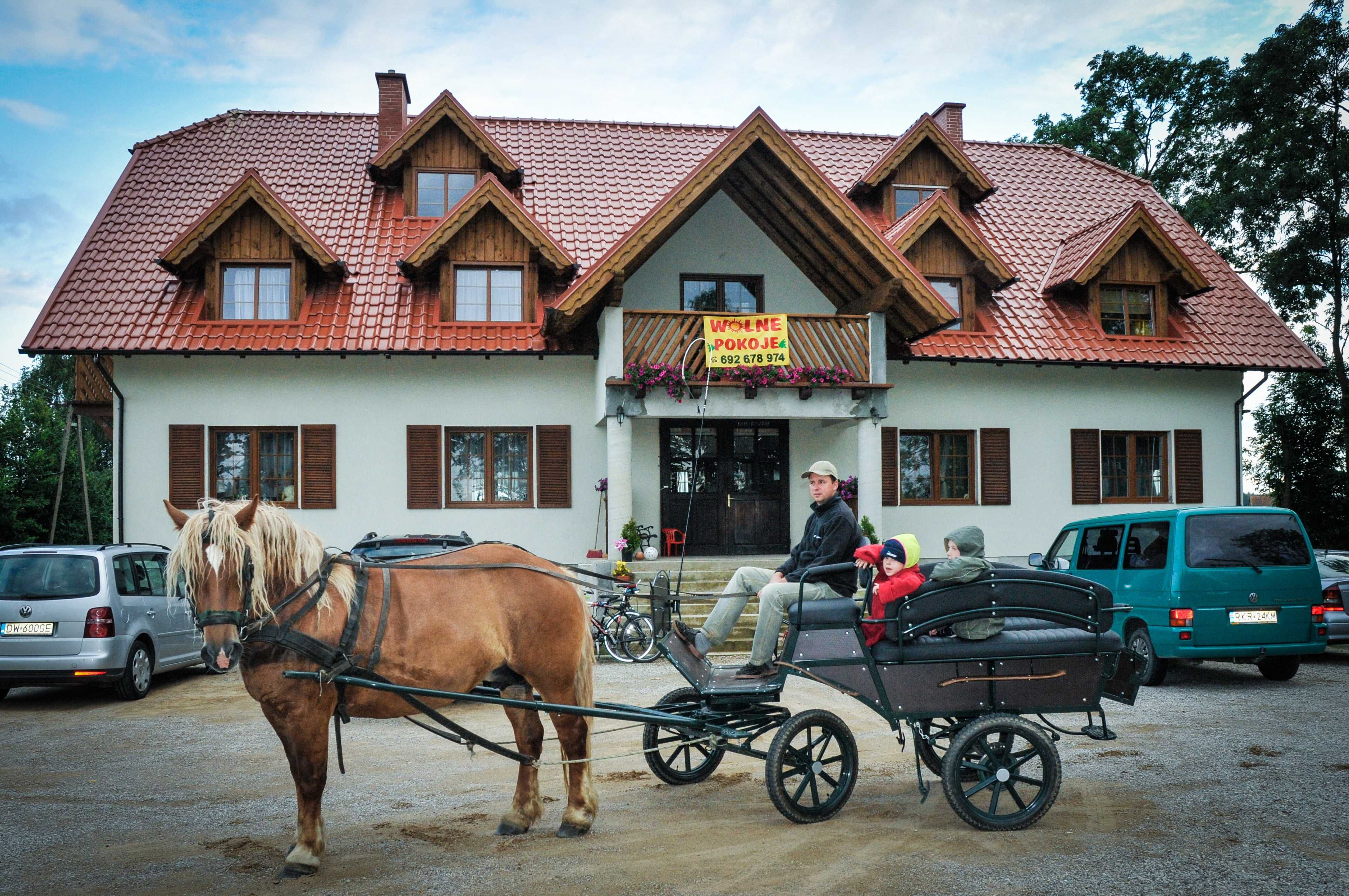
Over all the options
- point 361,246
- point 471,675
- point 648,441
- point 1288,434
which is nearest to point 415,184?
point 361,246

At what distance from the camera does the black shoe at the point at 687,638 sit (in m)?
6.50

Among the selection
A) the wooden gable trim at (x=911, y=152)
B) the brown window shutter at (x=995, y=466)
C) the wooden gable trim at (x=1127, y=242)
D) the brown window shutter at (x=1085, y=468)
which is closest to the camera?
the brown window shutter at (x=995, y=466)

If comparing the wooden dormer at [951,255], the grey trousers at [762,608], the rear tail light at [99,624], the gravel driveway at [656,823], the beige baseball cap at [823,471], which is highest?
the wooden dormer at [951,255]

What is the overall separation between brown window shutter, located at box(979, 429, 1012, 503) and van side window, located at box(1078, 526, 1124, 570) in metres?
6.19

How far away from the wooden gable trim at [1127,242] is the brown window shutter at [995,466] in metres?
3.25

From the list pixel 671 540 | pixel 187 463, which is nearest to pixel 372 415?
pixel 187 463

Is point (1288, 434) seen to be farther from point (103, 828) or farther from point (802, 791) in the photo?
point (103, 828)

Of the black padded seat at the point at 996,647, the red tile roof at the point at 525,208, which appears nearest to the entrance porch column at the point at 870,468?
the red tile roof at the point at 525,208

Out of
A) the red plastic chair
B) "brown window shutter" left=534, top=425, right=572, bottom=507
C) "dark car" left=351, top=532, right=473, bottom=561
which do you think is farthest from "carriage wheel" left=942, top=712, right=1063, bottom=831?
"brown window shutter" left=534, top=425, right=572, bottom=507

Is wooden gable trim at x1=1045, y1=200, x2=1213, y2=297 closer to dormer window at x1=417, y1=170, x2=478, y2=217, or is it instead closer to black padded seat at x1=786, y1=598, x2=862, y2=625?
dormer window at x1=417, y1=170, x2=478, y2=217

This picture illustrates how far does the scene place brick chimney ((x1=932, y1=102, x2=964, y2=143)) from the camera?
2338 centimetres

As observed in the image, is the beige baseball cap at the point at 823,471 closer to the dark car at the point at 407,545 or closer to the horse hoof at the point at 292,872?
the horse hoof at the point at 292,872

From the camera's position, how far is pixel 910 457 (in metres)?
18.4

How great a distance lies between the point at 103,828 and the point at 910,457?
48.2 feet
